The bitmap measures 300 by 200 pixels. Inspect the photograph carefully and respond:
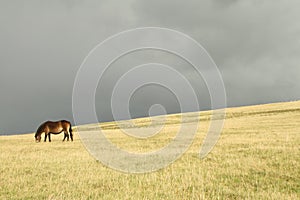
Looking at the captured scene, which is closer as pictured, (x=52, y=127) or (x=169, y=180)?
(x=169, y=180)

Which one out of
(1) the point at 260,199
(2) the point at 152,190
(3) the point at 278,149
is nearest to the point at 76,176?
(2) the point at 152,190

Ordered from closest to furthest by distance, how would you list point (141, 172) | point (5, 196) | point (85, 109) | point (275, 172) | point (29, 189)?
1. point (5, 196)
2. point (29, 189)
3. point (275, 172)
4. point (141, 172)
5. point (85, 109)

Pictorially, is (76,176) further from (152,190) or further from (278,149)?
(278,149)

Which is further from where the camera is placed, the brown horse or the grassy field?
the brown horse

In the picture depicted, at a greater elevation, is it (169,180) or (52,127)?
(52,127)

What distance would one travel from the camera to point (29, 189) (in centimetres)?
1032

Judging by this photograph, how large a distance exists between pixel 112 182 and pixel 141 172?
2264 millimetres

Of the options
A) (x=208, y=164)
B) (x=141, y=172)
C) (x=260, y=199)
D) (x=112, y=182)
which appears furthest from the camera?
(x=208, y=164)

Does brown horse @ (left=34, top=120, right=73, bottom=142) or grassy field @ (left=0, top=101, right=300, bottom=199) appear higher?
brown horse @ (left=34, top=120, right=73, bottom=142)

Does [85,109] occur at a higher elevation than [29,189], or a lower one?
higher

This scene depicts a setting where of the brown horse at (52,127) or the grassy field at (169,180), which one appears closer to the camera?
the grassy field at (169,180)

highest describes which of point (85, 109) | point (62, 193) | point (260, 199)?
point (85, 109)

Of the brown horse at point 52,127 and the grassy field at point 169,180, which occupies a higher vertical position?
the brown horse at point 52,127

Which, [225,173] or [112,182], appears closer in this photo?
[112,182]
